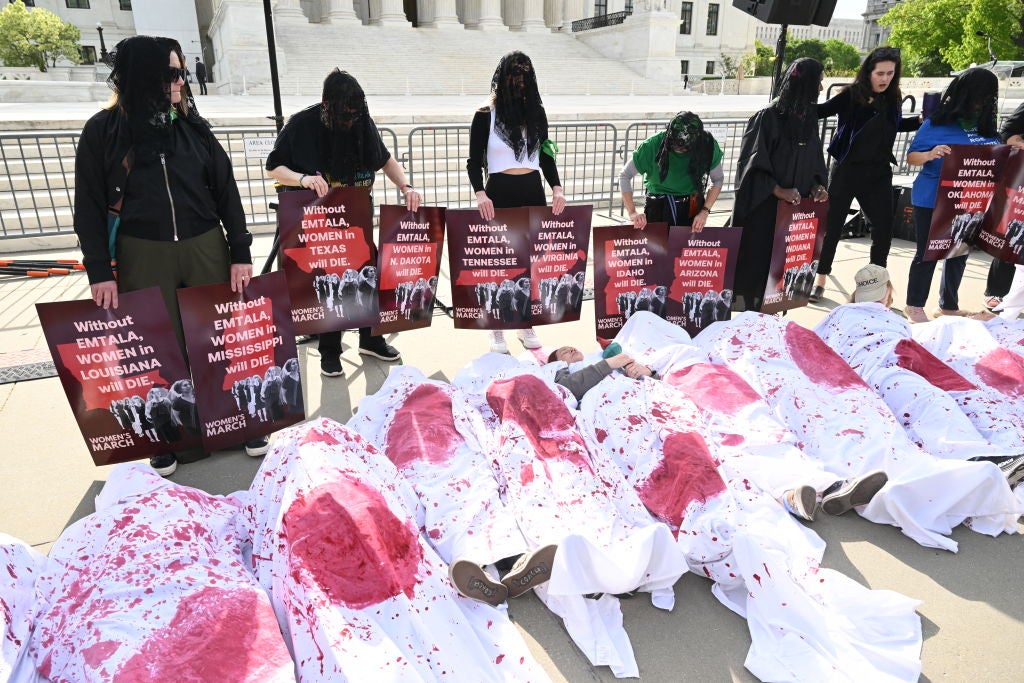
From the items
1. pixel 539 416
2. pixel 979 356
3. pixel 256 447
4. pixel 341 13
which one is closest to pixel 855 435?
pixel 979 356

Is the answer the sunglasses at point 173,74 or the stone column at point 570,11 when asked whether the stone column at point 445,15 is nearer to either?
the stone column at point 570,11

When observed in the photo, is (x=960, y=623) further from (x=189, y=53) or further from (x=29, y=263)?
(x=189, y=53)

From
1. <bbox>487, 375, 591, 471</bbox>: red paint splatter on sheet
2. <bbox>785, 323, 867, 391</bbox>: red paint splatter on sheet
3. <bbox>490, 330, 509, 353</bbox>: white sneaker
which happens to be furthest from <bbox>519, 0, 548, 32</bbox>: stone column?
<bbox>487, 375, 591, 471</bbox>: red paint splatter on sheet

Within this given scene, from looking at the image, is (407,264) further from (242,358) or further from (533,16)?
(533,16)

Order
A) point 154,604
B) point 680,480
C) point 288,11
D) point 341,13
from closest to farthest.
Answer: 1. point 154,604
2. point 680,480
3. point 288,11
4. point 341,13

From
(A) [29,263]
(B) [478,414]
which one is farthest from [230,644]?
(A) [29,263]

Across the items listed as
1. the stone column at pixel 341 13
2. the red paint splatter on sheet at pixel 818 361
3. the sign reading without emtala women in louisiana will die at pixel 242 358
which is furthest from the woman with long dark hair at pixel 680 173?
the stone column at pixel 341 13

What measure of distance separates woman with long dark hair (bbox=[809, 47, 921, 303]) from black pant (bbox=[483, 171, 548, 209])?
2.34 m

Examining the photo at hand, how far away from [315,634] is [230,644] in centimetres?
23

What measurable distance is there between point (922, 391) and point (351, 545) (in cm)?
292

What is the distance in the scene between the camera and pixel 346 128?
401 centimetres

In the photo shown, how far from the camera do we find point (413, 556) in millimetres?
2111

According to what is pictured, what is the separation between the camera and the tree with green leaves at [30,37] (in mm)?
32219

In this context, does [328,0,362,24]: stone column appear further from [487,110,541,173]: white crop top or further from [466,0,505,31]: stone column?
[487,110,541,173]: white crop top
